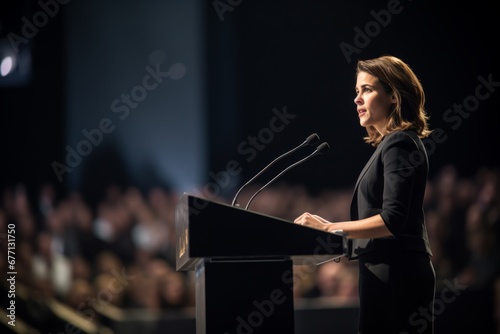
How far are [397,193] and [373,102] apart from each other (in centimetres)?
33

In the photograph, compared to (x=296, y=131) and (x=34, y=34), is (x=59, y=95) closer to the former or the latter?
(x=34, y=34)

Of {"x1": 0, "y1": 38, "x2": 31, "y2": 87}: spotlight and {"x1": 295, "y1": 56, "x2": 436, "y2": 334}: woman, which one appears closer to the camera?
{"x1": 295, "y1": 56, "x2": 436, "y2": 334}: woman

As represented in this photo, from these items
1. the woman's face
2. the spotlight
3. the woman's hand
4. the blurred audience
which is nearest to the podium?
the woman's hand

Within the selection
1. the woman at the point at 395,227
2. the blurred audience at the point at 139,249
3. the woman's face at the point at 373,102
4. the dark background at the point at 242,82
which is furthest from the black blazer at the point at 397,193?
the dark background at the point at 242,82

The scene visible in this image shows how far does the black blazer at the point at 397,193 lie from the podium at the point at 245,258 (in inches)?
6.8

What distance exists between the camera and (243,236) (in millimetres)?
1744

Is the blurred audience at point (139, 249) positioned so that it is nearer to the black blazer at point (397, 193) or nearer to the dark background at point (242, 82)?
the dark background at point (242, 82)

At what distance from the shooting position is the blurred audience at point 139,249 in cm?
503

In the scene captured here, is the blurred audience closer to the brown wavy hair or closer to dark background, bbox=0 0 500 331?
dark background, bbox=0 0 500 331

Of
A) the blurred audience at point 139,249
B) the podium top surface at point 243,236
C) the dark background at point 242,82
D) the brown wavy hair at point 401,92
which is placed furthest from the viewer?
the dark background at point 242,82

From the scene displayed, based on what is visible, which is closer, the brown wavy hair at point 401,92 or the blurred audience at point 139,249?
the brown wavy hair at point 401,92

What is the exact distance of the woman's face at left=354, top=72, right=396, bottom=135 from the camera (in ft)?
6.84

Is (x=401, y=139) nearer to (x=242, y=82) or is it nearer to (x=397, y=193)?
(x=397, y=193)

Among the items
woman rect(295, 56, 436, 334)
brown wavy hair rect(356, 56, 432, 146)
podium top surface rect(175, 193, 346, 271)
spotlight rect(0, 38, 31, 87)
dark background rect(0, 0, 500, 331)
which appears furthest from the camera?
dark background rect(0, 0, 500, 331)
